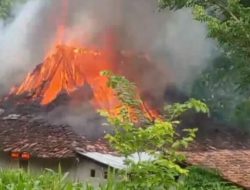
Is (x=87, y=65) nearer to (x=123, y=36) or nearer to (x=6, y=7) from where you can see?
(x=123, y=36)

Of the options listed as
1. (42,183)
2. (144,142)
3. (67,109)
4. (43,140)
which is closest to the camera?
(42,183)

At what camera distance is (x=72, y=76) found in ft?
68.2

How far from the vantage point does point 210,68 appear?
73.1ft

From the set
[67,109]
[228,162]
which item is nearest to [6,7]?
[67,109]

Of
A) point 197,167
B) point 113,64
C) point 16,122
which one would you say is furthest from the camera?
point 113,64

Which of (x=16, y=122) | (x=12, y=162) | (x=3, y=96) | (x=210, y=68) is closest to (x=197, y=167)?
(x=12, y=162)

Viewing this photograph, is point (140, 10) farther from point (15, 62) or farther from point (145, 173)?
point (145, 173)

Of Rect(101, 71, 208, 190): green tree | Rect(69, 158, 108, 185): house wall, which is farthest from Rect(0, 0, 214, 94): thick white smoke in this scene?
Rect(101, 71, 208, 190): green tree

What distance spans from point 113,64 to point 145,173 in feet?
53.5

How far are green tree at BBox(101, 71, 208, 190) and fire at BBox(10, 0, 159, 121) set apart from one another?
10.5m

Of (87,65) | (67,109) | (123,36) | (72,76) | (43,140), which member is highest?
(123,36)

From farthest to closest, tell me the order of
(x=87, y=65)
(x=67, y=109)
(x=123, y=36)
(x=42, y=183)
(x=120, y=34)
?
1. (x=123, y=36)
2. (x=120, y=34)
3. (x=87, y=65)
4. (x=67, y=109)
5. (x=42, y=183)

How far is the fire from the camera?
19875 mm

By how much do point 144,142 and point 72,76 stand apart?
44.2ft
